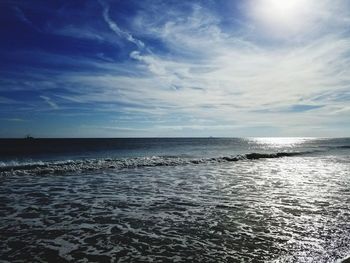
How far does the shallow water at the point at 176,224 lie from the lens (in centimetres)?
707

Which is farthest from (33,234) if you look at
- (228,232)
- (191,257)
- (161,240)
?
(228,232)

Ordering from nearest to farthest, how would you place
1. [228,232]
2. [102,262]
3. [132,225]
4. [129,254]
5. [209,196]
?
[102,262]
[129,254]
[228,232]
[132,225]
[209,196]

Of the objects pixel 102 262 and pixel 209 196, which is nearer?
pixel 102 262

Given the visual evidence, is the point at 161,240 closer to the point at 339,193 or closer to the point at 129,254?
the point at 129,254

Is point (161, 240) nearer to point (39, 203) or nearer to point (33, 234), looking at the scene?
point (33, 234)

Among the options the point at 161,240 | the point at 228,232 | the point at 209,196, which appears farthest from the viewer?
the point at 209,196

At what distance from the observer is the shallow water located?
278 inches

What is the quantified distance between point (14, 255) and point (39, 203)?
19.8 ft

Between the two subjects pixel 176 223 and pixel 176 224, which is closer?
pixel 176 224

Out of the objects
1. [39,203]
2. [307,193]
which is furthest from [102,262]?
[307,193]

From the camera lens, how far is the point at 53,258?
6828mm

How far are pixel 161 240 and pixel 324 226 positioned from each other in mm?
4893

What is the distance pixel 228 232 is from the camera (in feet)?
28.2

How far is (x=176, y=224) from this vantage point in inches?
376
